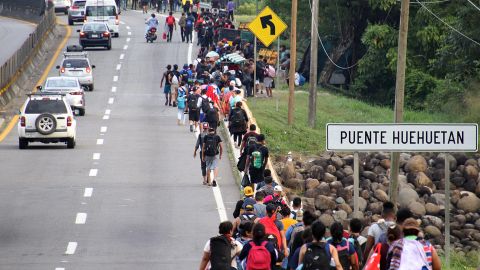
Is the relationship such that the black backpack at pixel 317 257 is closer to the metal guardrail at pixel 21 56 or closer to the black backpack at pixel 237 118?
the black backpack at pixel 237 118

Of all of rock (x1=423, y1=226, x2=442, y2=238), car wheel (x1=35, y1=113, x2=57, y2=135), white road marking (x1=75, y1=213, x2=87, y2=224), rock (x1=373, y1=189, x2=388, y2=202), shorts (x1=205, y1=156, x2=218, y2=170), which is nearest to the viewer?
white road marking (x1=75, y1=213, x2=87, y2=224)

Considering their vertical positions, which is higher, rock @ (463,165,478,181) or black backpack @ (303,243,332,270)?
black backpack @ (303,243,332,270)

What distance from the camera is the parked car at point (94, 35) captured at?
6750 cm

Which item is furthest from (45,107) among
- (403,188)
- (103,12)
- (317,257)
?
(103,12)

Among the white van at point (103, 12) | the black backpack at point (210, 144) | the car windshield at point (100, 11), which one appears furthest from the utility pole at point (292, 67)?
the car windshield at point (100, 11)

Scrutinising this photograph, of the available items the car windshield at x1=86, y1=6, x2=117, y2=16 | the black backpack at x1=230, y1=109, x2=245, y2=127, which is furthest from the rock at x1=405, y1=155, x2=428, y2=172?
the car windshield at x1=86, y1=6, x2=117, y2=16

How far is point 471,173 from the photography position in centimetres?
→ 3966

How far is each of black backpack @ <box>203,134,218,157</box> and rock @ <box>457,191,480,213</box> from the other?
9.97 m

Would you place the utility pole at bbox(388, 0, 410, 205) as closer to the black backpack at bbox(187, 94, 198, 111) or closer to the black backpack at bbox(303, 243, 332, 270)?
the black backpack at bbox(303, 243, 332, 270)

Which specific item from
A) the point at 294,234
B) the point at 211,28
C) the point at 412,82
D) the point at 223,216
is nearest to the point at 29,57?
the point at 211,28

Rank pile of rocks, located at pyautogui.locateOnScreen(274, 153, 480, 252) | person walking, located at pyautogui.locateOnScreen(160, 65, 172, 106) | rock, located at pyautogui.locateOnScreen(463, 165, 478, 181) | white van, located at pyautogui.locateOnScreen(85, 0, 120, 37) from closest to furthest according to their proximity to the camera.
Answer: pile of rocks, located at pyautogui.locateOnScreen(274, 153, 480, 252) → rock, located at pyautogui.locateOnScreen(463, 165, 478, 181) → person walking, located at pyautogui.locateOnScreen(160, 65, 172, 106) → white van, located at pyautogui.locateOnScreen(85, 0, 120, 37)

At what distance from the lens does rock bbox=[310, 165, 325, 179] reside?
37.7 metres

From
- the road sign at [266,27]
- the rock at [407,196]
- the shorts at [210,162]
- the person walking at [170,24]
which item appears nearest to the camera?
the shorts at [210,162]

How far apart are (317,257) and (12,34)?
212 feet
